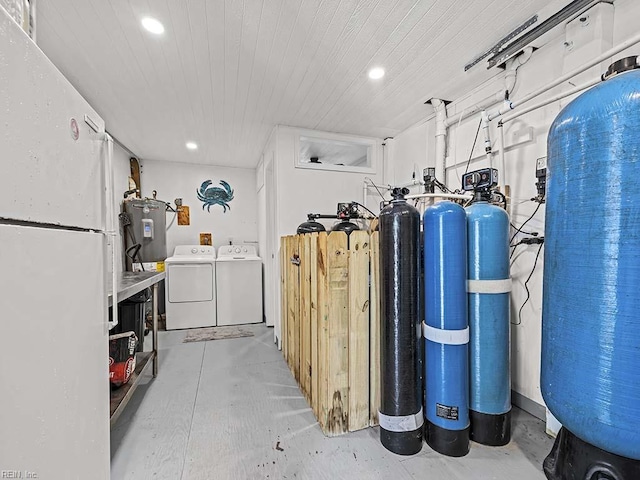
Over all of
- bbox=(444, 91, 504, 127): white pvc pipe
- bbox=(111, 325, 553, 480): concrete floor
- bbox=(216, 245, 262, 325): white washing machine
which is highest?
bbox=(444, 91, 504, 127): white pvc pipe

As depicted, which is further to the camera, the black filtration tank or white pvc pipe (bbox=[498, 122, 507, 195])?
white pvc pipe (bbox=[498, 122, 507, 195])

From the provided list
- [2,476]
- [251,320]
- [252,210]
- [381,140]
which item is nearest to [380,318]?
[2,476]

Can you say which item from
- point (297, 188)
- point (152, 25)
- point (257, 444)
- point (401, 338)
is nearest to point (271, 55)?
point (152, 25)

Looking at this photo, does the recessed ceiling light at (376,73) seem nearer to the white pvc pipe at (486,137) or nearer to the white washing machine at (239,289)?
the white pvc pipe at (486,137)

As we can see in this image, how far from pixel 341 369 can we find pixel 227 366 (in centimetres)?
163

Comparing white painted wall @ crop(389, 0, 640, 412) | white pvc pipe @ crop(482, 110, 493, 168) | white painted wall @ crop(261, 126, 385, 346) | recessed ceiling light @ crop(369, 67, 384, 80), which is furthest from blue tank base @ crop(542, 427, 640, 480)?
white painted wall @ crop(261, 126, 385, 346)

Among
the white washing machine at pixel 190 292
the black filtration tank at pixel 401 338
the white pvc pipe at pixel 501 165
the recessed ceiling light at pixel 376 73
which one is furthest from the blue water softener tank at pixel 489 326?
the white washing machine at pixel 190 292

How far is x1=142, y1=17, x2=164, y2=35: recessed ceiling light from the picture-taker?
6.05 feet

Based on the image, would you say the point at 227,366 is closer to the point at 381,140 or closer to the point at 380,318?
the point at 380,318

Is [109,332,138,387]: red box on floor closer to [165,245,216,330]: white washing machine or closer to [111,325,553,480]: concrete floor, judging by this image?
[111,325,553,480]: concrete floor

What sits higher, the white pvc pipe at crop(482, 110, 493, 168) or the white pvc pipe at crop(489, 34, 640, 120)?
the white pvc pipe at crop(489, 34, 640, 120)

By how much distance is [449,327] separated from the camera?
5.70ft

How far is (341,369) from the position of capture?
1.95m

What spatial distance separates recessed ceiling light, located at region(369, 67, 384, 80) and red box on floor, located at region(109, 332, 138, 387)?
2.81 metres
